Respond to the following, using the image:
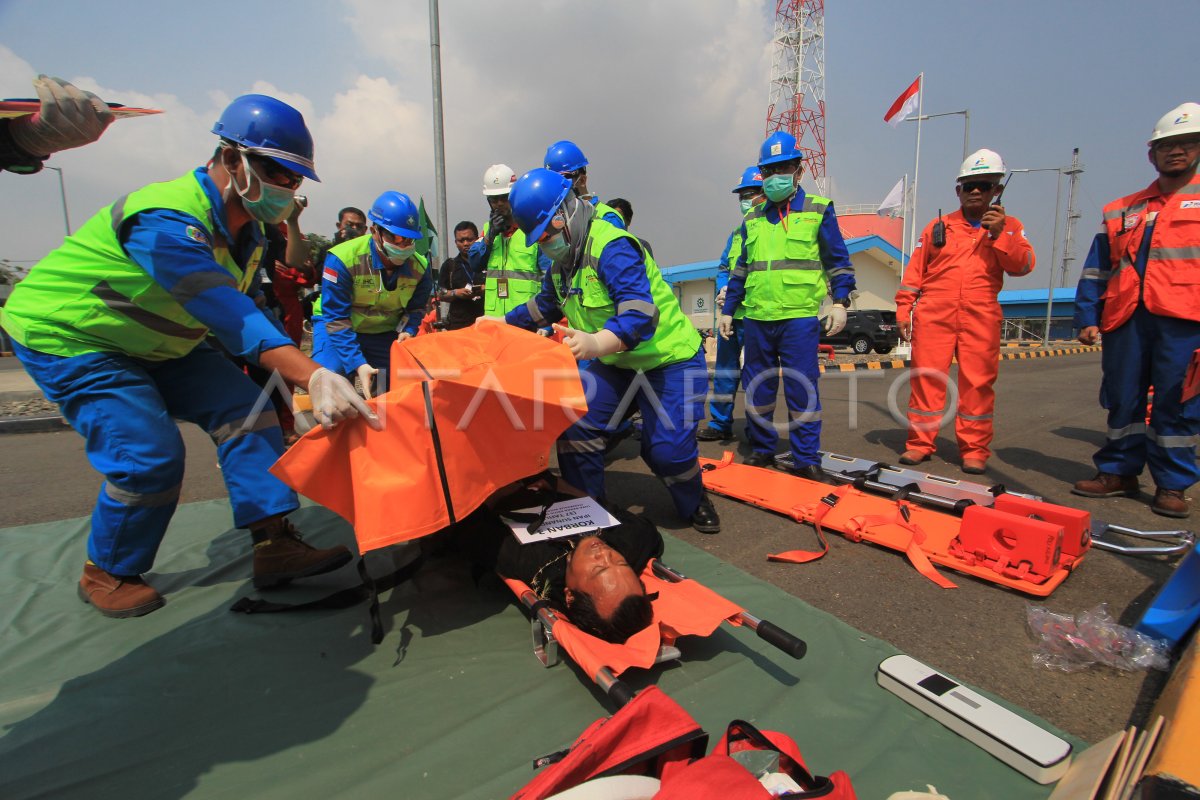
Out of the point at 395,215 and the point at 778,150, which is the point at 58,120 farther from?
the point at 778,150

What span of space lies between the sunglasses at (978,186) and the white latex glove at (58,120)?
16.3ft

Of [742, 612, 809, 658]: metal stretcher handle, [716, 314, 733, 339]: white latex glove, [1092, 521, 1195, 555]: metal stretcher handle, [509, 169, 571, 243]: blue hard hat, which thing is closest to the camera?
[742, 612, 809, 658]: metal stretcher handle

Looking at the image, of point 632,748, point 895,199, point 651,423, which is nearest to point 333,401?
point 632,748

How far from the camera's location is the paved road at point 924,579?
74.2 inches

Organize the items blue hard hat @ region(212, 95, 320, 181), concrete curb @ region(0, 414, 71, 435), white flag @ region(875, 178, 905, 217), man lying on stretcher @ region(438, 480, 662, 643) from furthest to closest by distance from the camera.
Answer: white flag @ region(875, 178, 905, 217), concrete curb @ region(0, 414, 71, 435), blue hard hat @ region(212, 95, 320, 181), man lying on stretcher @ region(438, 480, 662, 643)

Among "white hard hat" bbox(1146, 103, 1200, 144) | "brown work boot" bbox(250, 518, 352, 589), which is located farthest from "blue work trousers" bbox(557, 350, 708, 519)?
"white hard hat" bbox(1146, 103, 1200, 144)

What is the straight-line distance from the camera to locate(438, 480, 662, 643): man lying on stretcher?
6.53ft

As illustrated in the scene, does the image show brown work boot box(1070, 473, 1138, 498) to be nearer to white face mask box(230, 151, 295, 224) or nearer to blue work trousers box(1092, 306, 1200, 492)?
blue work trousers box(1092, 306, 1200, 492)

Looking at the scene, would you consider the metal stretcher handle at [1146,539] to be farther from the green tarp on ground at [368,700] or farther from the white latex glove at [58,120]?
the white latex glove at [58,120]

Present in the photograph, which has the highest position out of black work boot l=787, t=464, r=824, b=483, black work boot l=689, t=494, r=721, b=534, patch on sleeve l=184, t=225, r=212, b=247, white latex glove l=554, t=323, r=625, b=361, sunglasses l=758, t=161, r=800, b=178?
sunglasses l=758, t=161, r=800, b=178

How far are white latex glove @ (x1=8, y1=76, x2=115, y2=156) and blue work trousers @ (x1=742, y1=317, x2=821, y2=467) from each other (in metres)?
3.81

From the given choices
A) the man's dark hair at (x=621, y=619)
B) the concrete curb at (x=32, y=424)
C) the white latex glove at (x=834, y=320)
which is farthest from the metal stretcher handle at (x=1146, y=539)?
the concrete curb at (x=32, y=424)

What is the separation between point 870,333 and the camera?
67.0 feet

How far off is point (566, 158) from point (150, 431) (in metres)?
3.33
